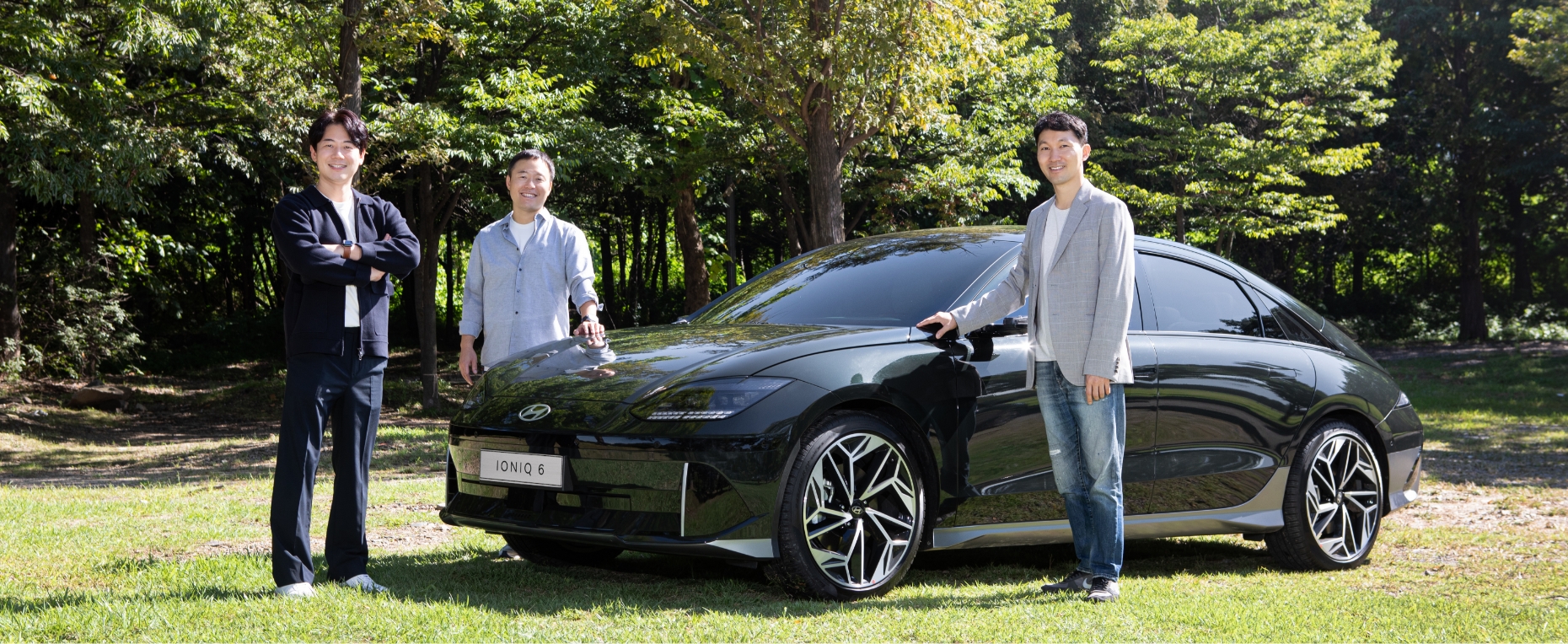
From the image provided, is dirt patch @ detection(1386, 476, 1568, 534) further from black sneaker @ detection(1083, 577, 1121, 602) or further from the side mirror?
the side mirror

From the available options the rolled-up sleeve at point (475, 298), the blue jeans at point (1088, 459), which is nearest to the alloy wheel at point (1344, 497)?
the blue jeans at point (1088, 459)

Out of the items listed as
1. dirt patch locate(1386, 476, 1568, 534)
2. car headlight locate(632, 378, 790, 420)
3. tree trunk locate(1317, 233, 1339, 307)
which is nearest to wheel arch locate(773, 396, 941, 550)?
car headlight locate(632, 378, 790, 420)

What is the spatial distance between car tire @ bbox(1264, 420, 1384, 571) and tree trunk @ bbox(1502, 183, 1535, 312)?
3379cm

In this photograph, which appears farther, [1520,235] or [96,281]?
[1520,235]

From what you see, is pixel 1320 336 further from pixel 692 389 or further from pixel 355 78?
pixel 355 78

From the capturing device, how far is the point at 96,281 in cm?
2202

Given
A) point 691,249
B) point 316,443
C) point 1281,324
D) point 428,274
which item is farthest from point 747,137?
point 316,443

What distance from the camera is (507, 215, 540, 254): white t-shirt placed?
536cm

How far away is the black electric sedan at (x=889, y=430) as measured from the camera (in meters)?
4.12

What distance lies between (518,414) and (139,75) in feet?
52.2

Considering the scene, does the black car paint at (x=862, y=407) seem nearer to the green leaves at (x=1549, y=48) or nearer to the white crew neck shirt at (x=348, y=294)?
the white crew neck shirt at (x=348, y=294)

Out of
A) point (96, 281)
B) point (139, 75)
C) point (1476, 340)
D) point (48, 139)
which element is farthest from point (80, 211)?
point (1476, 340)

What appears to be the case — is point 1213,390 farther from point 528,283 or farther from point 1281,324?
point 528,283

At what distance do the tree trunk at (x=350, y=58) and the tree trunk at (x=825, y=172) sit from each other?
206 inches
